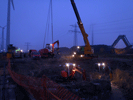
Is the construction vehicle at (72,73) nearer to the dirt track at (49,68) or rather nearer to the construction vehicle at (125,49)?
the dirt track at (49,68)

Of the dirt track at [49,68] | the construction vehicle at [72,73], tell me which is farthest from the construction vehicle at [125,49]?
the construction vehicle at [72,73]

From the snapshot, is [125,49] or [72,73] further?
[125,49]

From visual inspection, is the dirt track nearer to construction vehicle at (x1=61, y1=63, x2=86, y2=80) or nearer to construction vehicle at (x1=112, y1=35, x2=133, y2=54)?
construction vehicle at (x1=61, y1=63, x2=86, y2=80)

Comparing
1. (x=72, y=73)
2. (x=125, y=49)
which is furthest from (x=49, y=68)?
(x=125, y=49)

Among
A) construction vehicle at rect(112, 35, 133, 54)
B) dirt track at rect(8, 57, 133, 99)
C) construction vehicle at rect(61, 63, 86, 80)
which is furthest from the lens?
construction vehicle at rect(112, 35, 133, 54)

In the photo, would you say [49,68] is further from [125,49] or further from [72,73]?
[125,49]

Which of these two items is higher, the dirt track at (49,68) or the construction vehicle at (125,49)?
the construction vehicle at (125,49)

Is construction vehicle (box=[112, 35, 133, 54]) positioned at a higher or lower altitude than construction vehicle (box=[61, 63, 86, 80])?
higher

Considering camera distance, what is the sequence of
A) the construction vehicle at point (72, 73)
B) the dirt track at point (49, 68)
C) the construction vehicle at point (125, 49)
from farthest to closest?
the construction vehicle at point (125, 49)
the dirt track at point (49, 68)
the construction vehicle at point (72, 73)

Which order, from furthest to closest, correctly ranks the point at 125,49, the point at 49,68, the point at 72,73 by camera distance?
the point at 125,49 < the point at 49,68 < the point at 72,73

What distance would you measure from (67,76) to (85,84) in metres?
2.10

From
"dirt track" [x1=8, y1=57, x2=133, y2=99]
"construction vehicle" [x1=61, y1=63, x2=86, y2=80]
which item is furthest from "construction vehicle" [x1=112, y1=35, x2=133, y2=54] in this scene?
"construction vehicle" [x1=61, y1=63, x2=86, y2=80]

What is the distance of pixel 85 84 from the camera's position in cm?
830

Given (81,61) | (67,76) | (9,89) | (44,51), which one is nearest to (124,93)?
(67,76)
